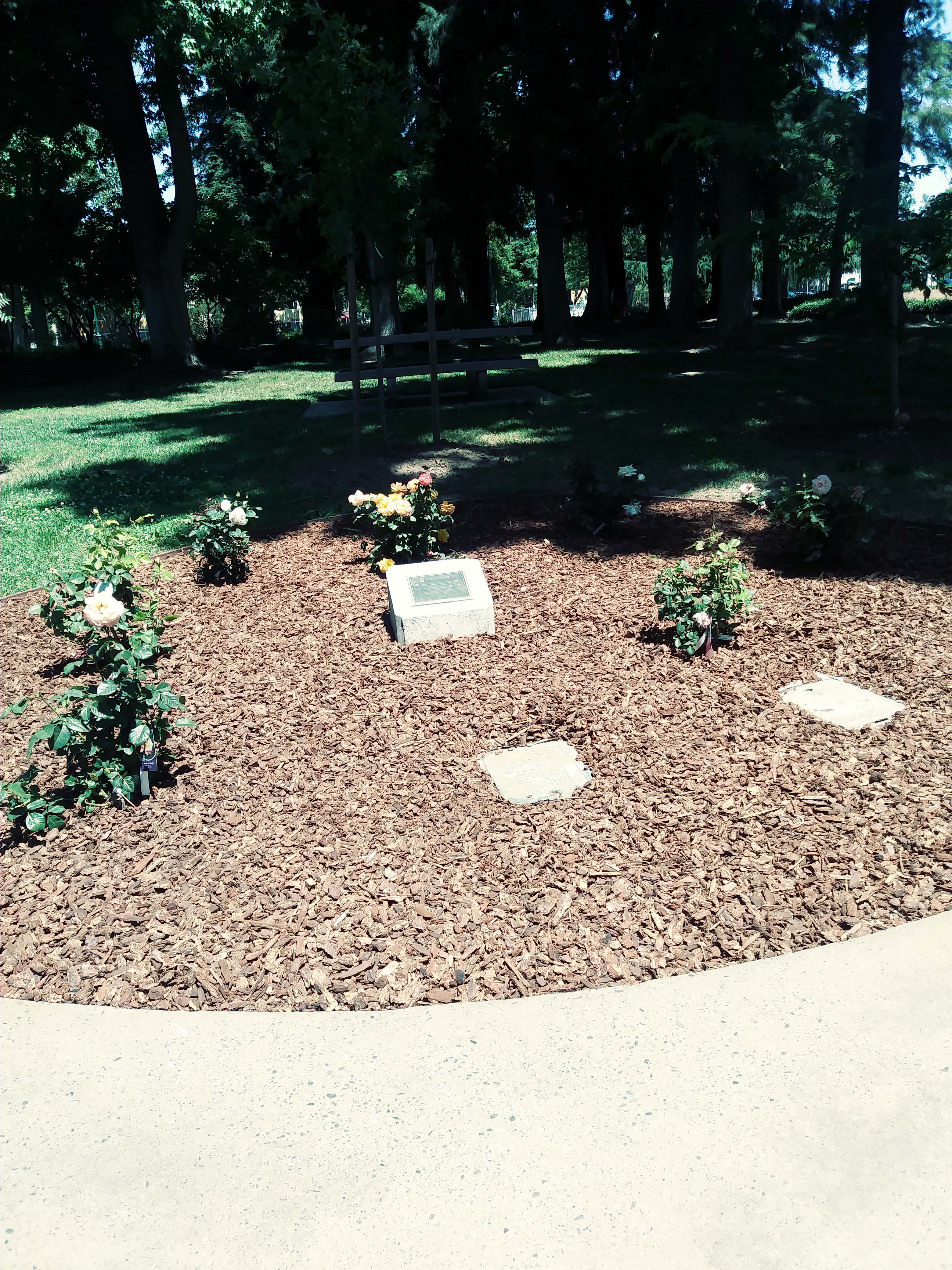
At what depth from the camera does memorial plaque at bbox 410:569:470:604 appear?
19.7 feet

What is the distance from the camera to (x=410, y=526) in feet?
23.2

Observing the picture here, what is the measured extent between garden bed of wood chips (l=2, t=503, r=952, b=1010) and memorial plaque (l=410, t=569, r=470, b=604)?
31cm

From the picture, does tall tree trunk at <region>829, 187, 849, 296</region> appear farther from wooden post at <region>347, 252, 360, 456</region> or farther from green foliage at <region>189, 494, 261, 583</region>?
green foliage at <region>189, 494, 261, 583</region>

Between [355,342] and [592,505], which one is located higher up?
[355,342]

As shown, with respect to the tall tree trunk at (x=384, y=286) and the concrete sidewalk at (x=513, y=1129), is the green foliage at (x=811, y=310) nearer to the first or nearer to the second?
the tall tree trunk at (x=384, y=286)

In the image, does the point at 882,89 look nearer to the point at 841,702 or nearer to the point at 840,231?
the point at 840,231

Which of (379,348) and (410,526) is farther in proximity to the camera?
(379,348)

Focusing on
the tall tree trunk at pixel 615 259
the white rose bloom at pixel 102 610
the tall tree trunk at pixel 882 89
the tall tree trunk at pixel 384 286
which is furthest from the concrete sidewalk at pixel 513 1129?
the tall tree trunk at pixel 615 259

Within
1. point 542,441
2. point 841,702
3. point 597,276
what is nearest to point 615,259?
point 597,276

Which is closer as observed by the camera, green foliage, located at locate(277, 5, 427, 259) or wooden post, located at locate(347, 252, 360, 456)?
wooden post, located at locate(347, 252, 360, 456)

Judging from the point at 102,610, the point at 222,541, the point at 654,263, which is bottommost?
the point at 222,541

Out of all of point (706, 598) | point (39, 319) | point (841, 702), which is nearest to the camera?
point (841, 702)

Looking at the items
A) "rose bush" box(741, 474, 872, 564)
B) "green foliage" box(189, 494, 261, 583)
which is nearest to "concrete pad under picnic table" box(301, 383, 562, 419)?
"green foliage" box(189, 494, 261, 583)

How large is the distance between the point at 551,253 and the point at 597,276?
28.0ft
